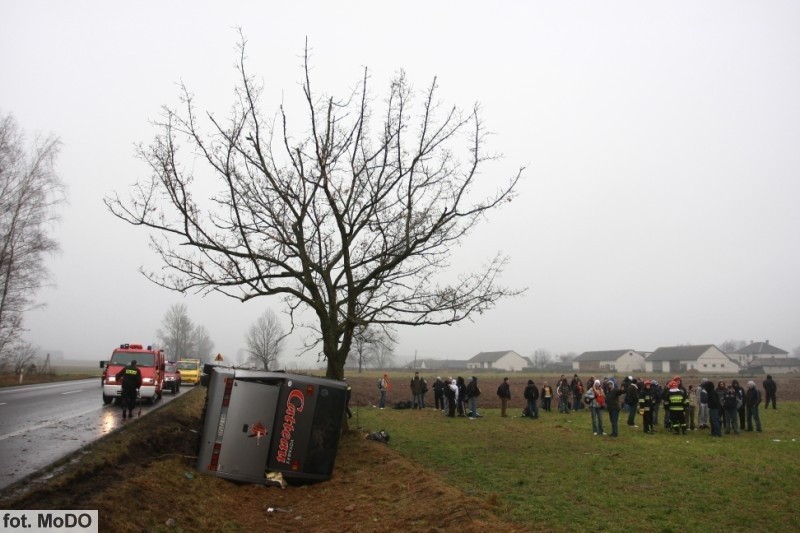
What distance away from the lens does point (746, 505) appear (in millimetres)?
8945

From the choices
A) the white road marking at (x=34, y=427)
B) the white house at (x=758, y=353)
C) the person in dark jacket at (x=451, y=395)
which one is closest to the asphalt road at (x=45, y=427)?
the white road marking at (x=34, y=427)

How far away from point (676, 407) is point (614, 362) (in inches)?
4560

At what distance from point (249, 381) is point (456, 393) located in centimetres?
1580

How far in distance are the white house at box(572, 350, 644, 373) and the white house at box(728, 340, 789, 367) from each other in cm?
2356

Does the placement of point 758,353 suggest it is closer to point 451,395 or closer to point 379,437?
point 451,395

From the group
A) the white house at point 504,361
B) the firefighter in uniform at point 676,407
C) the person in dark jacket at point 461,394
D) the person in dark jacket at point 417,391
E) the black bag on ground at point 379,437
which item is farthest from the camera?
the white house at point 504,361

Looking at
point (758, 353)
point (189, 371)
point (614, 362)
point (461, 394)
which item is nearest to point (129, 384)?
point (461, 394)

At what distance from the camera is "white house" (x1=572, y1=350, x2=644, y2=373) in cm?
12488

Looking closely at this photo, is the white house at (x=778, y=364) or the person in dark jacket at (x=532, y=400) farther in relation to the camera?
the white house at (x=778, y=364)

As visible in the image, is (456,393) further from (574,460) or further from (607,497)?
(607,497)

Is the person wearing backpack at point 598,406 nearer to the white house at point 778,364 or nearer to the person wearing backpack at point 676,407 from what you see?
the person wearing backpack at point 676,407

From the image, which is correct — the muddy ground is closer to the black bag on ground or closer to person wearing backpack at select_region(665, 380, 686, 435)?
the black bag on ground

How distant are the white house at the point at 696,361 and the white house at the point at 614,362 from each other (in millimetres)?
8657

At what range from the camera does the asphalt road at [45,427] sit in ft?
34.8
